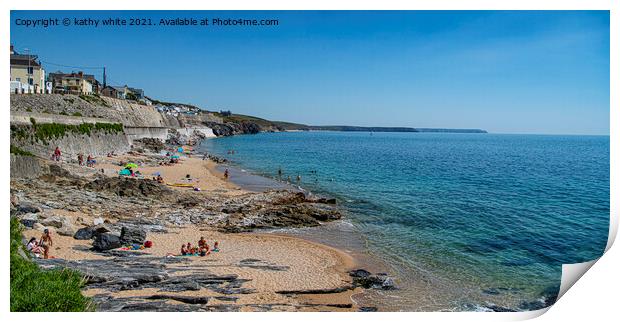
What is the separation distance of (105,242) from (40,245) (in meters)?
2.32

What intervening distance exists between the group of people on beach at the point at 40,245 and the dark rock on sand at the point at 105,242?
156 centimetres

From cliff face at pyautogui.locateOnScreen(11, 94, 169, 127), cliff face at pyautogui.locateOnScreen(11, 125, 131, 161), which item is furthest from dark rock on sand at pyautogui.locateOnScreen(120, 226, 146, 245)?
cliff face at pyautogui.locateOnScreen(11, 94, 169, 127)

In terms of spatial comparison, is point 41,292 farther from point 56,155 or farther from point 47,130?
point 47,130

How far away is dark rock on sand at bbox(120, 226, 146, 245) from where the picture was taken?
1841 cm

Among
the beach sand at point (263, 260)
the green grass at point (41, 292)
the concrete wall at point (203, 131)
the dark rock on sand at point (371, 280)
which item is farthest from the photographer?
the concrete wall at point (203, 131)

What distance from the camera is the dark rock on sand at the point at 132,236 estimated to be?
725 inches

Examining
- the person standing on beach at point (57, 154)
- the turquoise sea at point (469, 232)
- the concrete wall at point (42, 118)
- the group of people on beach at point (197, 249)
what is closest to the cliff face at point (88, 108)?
the concrete wall at point (42, 118)

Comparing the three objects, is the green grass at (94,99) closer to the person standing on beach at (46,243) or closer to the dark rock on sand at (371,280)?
the person standing on beach at (46,243)

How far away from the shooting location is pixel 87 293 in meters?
12.8

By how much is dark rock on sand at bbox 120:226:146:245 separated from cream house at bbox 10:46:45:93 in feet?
140

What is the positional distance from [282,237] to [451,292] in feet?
28.7

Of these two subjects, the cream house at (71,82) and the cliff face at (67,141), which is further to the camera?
the cream house at (71,82)
